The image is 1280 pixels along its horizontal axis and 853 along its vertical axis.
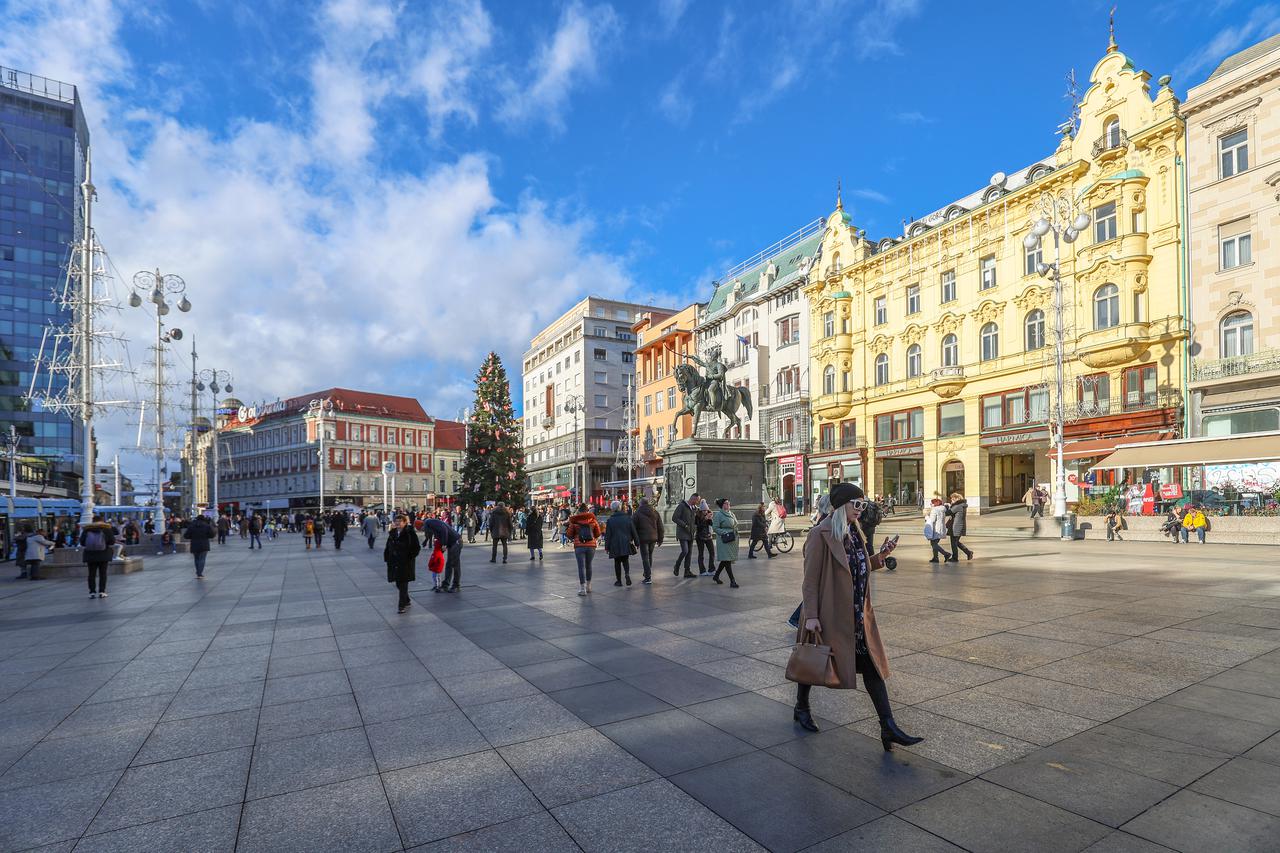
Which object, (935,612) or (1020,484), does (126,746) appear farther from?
(1020,484)

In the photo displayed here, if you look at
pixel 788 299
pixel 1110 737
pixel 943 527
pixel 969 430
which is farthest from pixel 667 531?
pixel 788 299

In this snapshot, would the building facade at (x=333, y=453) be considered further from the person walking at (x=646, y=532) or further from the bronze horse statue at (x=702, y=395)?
the person walking at (x=646, y=532)

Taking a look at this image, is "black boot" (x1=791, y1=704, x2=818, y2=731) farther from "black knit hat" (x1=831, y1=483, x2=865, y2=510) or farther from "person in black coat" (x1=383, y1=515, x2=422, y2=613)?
"person in black coat" (x1=383, y1=515, x2=422, y2=613)

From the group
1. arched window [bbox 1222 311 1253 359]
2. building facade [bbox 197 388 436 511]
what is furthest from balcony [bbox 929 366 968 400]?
building facade [bbox 197 388 436 511]

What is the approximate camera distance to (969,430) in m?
38.7

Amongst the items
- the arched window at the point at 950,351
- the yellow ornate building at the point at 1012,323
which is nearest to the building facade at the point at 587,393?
the yellow ornate building at the point at 1012,323

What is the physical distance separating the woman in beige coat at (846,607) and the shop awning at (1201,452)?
2600 centimetres

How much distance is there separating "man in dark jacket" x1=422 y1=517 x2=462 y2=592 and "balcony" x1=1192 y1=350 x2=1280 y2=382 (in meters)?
30.5

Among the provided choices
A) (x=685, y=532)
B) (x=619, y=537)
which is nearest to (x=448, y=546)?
(x=619, y=537)

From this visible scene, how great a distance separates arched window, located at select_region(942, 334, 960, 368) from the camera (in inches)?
1586

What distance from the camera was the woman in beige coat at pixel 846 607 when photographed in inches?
179

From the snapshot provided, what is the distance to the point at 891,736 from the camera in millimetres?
4547

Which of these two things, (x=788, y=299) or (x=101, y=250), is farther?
(x=788, y=299)

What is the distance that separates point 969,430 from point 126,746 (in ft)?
132
